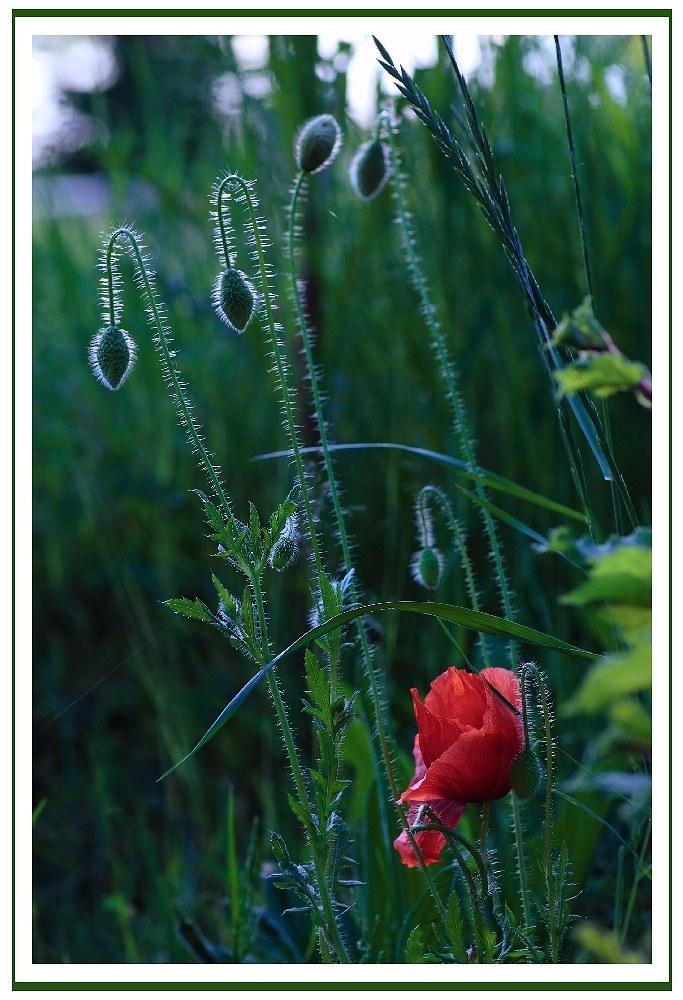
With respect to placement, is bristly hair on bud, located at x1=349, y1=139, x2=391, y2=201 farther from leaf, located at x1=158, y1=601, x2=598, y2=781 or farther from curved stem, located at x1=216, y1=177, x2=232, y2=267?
leaf, located at x1=158, y1=601, x2=598, y2=781

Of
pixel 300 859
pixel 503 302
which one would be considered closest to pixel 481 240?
pixel 503 302

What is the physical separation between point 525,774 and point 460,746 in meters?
0.04

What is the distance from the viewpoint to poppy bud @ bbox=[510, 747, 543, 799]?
557 millimetres

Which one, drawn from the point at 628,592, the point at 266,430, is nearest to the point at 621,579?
the point at 628,592

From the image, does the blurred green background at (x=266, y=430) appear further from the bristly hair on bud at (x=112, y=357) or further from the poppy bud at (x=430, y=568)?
the bristly hair on bud at (x=112, y=357)

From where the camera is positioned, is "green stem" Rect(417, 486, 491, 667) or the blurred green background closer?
"green stem" Rect(417, 486, 491, 667)

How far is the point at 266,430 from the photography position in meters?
1.58

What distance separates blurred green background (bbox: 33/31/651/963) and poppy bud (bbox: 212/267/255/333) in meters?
0.49

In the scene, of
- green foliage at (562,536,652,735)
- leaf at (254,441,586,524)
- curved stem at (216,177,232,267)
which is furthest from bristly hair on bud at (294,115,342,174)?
green foliage at (562,536,652,735)

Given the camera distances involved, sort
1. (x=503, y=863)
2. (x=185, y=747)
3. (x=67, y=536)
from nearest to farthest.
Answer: (x=503, y=863), (x=185, y=747), (x=67, y=536)

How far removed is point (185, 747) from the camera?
122cm

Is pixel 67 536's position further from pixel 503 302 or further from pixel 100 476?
pixel 503 302

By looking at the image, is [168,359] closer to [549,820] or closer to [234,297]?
[234,297]

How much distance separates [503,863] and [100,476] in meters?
1.03
